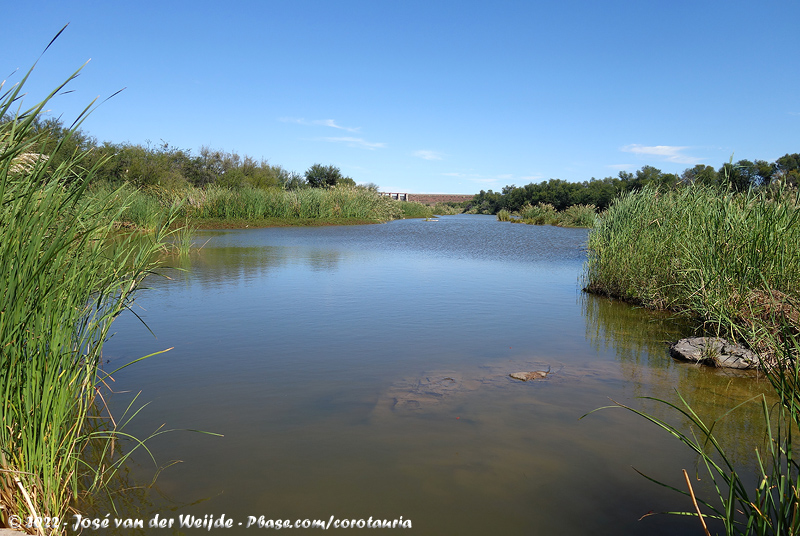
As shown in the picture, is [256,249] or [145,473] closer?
[145,473]

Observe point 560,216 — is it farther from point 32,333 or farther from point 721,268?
point 32,333

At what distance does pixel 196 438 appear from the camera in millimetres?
3652

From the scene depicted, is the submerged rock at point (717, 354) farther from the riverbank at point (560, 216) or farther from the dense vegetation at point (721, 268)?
the riverbank at point (560, 216)

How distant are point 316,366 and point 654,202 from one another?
7437 millimetres

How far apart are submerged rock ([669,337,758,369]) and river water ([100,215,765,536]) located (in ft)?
0.73

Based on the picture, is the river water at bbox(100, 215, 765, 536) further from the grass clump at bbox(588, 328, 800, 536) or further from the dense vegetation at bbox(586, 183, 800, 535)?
the dense vegetation at bbox(586, 183, 800, 535)

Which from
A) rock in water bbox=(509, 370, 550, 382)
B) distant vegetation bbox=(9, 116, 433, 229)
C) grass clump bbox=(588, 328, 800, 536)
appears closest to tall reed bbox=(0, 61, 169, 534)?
grass clump bbox=(588, 328, 800, 536)

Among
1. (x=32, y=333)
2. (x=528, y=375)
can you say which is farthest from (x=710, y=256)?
(x=32, y=333)

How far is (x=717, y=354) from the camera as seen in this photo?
18.5 ft

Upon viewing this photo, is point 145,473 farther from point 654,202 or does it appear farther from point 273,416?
point 654,202

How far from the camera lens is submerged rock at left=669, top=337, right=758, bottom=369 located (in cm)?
553

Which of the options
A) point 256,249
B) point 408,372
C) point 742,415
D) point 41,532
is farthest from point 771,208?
point 256,249

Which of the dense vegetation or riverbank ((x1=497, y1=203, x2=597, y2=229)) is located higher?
riverbank ((x1=497, y1=203, x2=597, y2=229))

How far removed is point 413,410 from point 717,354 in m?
3.73
